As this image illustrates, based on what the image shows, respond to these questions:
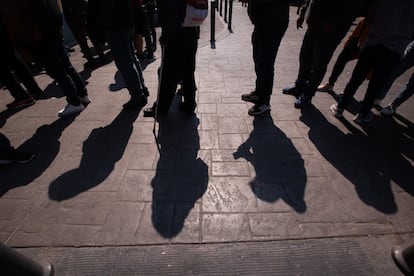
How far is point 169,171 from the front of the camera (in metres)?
2.56

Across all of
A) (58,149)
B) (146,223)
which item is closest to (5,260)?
(146,223)

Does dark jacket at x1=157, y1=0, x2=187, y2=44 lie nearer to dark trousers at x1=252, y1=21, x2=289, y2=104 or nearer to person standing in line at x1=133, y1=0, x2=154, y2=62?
dark trousers at x1=252, y1=21, x2=289, y2=104

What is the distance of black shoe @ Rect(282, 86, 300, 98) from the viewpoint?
408cm

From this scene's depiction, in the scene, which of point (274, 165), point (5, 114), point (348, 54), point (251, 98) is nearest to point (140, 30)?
point (5, 114)

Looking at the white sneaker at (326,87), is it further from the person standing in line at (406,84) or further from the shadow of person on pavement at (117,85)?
the shadow of person on pavement at (117,85)

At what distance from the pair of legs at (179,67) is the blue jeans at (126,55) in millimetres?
505

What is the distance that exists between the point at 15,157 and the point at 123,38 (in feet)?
6.19

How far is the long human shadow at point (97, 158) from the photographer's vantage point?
2.37 m

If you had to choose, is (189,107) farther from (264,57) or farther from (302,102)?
(302,102)

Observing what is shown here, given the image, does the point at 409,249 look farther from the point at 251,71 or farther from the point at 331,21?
the point at 251,71

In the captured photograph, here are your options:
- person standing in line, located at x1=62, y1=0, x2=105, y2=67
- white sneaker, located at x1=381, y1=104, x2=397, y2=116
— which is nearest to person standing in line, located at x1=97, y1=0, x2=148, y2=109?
person standing in line, located at x1=62, y1=0, x2=105, y2=67

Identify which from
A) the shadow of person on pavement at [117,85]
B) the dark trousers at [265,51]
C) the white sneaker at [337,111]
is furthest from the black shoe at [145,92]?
the white sneaker at [337,111]

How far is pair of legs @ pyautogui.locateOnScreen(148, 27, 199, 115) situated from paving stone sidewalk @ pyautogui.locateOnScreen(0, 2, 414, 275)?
26 cm

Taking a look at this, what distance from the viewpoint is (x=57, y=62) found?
3.18 meters
